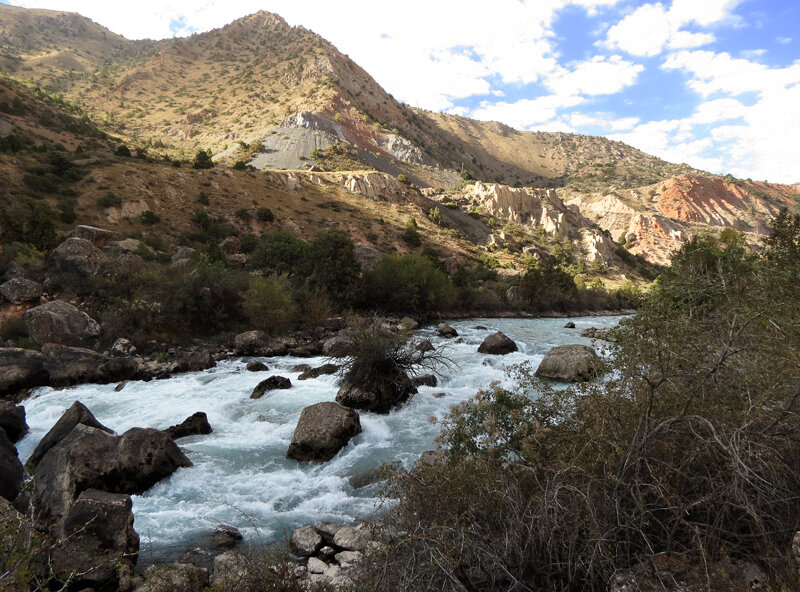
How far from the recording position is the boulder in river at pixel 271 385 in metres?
12.2

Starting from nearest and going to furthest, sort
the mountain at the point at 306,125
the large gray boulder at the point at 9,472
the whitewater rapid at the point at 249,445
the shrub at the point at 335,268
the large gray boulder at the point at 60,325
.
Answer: the large gray boulder at the point at 9,472 → the whitewater rapid at the point at 249,445 → the large gray boulder at the point at 60,325 → the shrub at the point at 335,268 → the mountain at the point at 306,125

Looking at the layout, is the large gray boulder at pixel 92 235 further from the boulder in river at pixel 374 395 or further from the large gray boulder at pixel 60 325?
the boulder in river at pixel 374 395

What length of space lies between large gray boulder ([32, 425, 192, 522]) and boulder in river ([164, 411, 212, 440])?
6.01 feet

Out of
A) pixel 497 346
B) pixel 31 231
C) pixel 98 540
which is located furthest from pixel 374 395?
pixel 31 231

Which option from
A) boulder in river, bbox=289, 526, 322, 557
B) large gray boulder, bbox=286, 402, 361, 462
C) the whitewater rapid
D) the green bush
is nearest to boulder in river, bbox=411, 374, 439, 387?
the whitewater rapid

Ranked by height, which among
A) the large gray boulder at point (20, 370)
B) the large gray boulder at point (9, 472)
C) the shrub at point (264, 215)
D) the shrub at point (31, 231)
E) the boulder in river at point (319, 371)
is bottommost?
the large gray boulder at point (20, 370)

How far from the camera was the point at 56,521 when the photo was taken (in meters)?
5.81

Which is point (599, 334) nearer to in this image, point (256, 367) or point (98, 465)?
point (98, 465)

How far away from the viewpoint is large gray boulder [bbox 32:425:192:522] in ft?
20.5

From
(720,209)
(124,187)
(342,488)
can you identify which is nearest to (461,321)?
(342,488)

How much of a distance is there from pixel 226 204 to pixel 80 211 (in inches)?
522

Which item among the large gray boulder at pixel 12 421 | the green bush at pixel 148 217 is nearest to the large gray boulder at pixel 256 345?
the large gray boulder at pixel 12 421

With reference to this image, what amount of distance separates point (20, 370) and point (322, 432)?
34.6 ft

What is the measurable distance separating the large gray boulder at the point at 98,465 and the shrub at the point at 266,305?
11.2 metres
